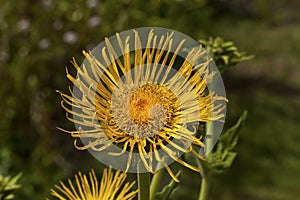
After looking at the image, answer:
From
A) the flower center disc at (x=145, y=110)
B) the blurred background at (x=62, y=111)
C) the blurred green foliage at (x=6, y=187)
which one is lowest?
the blurred green foliage at (x=6, y=187)

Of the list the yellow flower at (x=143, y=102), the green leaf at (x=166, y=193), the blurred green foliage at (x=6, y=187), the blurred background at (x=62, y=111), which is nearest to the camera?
the yellow flower at (x=143, y=102)

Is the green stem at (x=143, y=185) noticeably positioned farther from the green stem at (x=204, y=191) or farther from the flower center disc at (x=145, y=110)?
the green stem at (x=204, y=191)

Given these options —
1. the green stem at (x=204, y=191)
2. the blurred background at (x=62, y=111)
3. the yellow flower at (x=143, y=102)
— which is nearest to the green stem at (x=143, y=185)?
the yellow flower at (x=143, y=102)

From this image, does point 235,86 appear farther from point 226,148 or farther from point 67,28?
point 226,148

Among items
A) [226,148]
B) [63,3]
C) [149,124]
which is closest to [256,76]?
[63,3]

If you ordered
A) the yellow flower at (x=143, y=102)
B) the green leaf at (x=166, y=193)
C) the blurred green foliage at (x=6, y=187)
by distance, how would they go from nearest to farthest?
the yellow flower at (x=143, y=102) → the green leaf at (x=166, y=193) → the blurred green foliage at (x=6, y=187)

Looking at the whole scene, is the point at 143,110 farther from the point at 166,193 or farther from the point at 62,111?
the point at 62,111
